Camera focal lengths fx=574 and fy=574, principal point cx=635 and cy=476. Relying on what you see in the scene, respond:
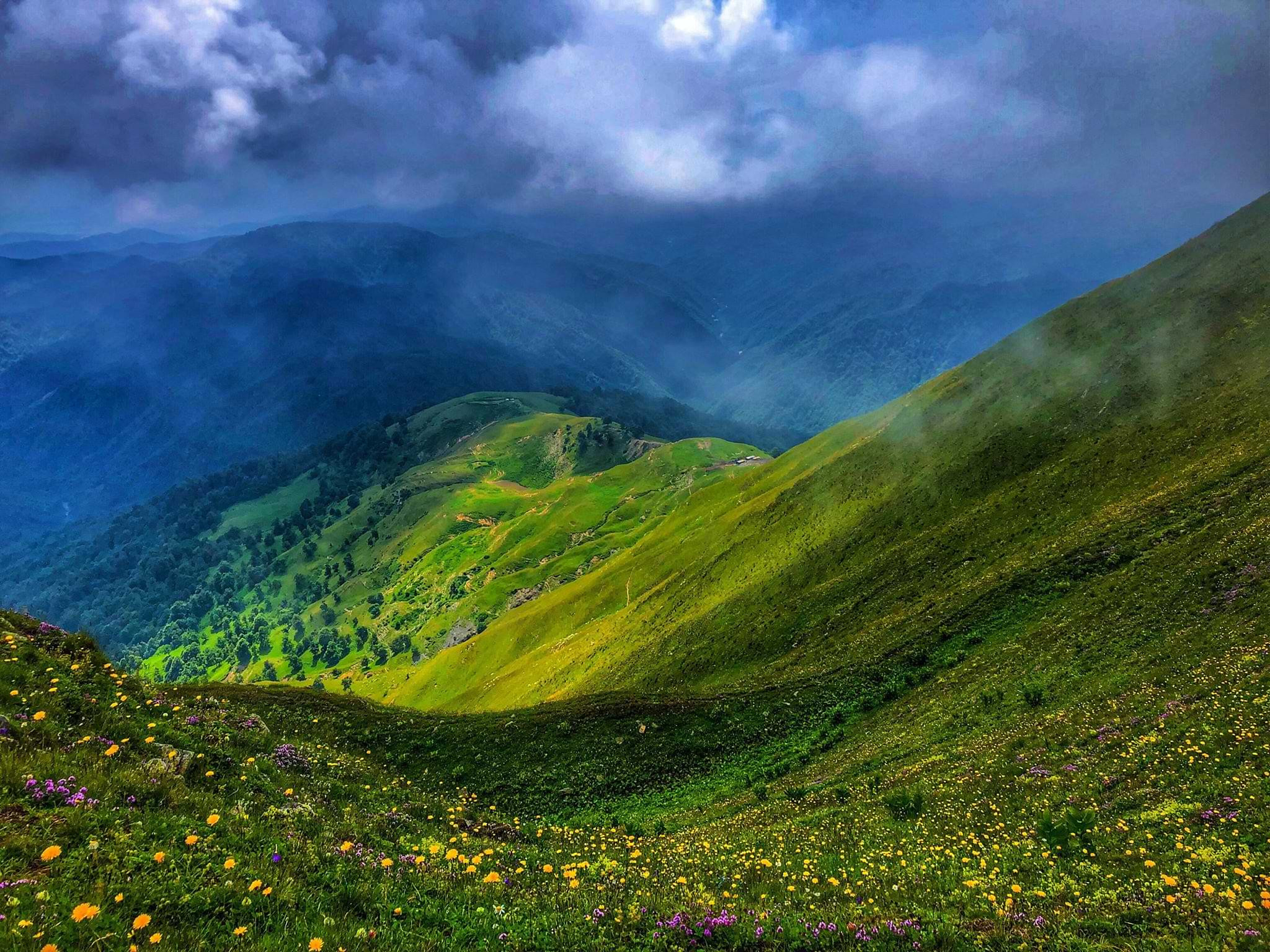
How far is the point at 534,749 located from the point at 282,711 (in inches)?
623

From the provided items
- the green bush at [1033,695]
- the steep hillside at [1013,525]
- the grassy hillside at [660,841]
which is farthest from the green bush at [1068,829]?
the steep hillside at [1013,525]

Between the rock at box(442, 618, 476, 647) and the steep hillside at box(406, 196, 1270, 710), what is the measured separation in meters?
80.7

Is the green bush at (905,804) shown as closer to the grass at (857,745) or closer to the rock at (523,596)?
the grass at (857,745)

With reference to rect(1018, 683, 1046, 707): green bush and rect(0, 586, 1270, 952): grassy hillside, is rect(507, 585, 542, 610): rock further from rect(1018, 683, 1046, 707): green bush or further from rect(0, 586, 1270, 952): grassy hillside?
rect(1018, 683, 1046, 707): green bush

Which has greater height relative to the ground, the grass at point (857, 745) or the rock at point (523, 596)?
the rock at point (523, 596)

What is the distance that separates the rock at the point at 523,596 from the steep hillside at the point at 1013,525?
81.6m

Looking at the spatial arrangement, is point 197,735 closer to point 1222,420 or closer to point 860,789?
point 860,789

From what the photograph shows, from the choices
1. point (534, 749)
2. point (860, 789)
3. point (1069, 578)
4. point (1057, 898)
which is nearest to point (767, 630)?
point (1069, 578)

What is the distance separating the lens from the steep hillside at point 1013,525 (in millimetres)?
34469

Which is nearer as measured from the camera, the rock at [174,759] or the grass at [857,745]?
the grass at [857,745]

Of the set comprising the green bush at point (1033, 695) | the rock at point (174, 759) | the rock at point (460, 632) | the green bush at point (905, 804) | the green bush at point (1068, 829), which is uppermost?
the rock at point (460, 632)

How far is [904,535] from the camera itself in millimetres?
61281

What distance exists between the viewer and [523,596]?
190500 mm

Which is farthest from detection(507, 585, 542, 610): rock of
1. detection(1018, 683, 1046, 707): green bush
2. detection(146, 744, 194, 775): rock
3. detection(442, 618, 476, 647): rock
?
detection(146, 744, 194, 775): rock
